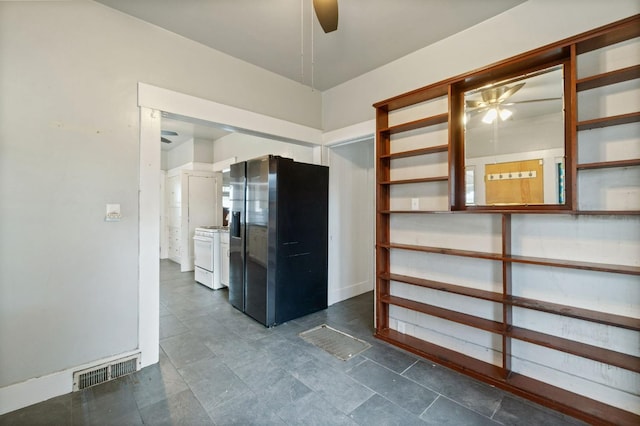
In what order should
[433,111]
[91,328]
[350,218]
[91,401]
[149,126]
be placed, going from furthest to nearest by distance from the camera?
1. [350,218]
2. [433,111]
3. [149,126]
4. [91,328]
5. [91,401]

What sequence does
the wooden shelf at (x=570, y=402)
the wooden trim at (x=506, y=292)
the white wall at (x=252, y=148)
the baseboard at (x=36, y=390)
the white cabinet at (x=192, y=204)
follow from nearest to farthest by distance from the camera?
the wooden shelf at (x=570, y=402), the baseboard at (x=36, y=390), the wooden trim at (x=506, y=292), the white wall at (x=252, y=148), the white cabinet at (x=192, y=204)

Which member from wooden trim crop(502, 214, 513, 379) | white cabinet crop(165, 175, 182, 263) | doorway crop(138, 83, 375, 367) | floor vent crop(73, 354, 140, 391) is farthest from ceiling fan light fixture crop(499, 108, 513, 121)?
white cabinet crop(165, 175, 182, 263)

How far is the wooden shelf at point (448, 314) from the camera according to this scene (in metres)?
2.15

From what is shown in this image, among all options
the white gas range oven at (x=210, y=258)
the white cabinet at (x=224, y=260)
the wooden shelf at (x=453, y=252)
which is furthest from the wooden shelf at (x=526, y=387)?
the white gas range oven at (x=210, y=258)

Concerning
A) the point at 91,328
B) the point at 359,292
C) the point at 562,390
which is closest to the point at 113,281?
the point at 91,328

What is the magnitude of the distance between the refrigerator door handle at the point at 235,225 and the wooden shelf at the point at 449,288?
6.59 feet

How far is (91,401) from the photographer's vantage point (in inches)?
75.1

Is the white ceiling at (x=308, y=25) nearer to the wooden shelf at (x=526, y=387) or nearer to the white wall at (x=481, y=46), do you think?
the white wall at (x=481, y=46)

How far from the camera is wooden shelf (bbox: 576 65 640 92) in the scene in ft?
5.36

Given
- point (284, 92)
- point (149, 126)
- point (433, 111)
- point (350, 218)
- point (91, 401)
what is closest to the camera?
point (91, 401)

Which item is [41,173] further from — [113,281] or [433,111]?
[433,111]

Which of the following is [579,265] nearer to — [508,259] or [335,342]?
[508,259]

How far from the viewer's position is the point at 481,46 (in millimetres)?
2379

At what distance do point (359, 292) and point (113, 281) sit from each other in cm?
330
